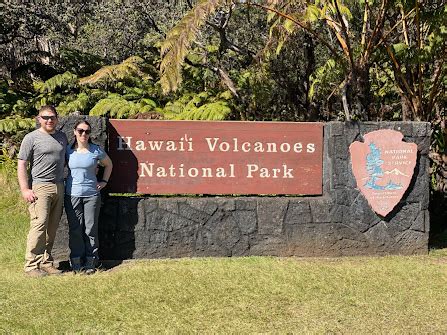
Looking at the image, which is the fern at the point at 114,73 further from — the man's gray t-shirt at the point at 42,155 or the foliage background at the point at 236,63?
the man's gray t-shirt at the point at 42,155

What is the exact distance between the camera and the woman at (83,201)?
521cm

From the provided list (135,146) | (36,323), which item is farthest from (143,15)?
(36,323)

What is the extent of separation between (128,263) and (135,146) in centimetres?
119

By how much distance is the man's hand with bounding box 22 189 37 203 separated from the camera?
4949mm

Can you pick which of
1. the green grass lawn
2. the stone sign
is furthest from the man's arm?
the stone sign

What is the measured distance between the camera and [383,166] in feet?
19.4

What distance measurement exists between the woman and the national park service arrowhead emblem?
270 cm

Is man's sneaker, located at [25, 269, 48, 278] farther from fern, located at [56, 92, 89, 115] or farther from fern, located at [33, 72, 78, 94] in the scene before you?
fern, located at [33, 72, 78, 94]

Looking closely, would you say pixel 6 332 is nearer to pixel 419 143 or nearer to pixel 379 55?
pixel 419 143

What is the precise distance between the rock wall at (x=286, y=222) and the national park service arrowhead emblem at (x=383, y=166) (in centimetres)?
8

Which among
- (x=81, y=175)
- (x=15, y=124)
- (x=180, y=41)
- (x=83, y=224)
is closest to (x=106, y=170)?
(x=81, y=175)

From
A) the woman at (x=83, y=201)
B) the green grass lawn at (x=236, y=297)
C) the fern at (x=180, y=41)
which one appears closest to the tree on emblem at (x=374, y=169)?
the green grass lawn at (x=236, y=297)

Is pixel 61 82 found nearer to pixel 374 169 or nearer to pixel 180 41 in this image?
pixel 180 41

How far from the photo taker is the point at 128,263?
5.56 m
